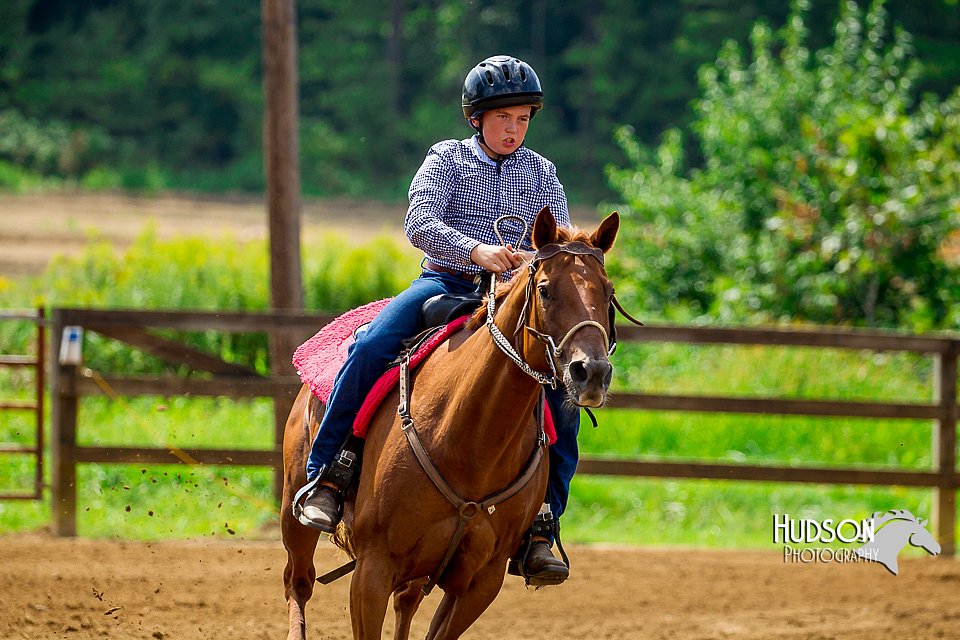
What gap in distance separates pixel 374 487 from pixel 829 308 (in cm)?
959

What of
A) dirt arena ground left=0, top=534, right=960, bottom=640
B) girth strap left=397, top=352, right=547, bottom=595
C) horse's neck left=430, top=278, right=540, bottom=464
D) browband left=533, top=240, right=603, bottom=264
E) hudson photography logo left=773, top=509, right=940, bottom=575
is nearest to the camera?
browband left=533, top=240, right=603, bottom=264

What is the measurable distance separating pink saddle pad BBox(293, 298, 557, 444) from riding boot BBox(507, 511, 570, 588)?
1.14ft

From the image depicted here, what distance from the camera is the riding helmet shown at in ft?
15.2

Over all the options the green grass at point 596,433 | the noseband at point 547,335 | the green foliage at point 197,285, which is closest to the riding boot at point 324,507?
the noseband at point 547,335

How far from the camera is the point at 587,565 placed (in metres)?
8.13

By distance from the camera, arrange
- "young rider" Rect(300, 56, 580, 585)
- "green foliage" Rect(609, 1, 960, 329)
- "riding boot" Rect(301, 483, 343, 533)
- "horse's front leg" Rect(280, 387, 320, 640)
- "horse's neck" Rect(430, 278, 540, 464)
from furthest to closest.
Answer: "green foliage" Rect(609, 1, 960, 329)
"horse's front leg" Rect(280, 387, 320, 640)
"young rider" Rect(300, 56, 580, 585)
"riding boot" Rect(301, 483, 343, 533)
"horse's neck" Rect(430, 278, 540, 464)

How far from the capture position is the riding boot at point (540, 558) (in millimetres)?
4656

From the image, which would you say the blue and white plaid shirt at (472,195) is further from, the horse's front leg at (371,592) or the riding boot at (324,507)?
the horse's front leg at (371,592)

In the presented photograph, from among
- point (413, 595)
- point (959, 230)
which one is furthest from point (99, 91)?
point (413, 595)

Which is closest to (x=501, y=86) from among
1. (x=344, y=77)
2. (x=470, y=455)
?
(x=470, y=455)

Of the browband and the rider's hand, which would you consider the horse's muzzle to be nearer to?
the browband

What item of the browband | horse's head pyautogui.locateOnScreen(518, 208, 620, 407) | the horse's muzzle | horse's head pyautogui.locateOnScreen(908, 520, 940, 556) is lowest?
horse's head pyautogui.locateOnScreen(908, 520, 940, 556)

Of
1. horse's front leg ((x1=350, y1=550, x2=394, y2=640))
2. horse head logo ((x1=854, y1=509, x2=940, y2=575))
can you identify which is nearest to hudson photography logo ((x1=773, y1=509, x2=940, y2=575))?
horse head logo ((x1=854, y1=509, x2=940, y2=575))

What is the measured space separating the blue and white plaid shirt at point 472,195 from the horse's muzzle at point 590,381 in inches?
48.9
